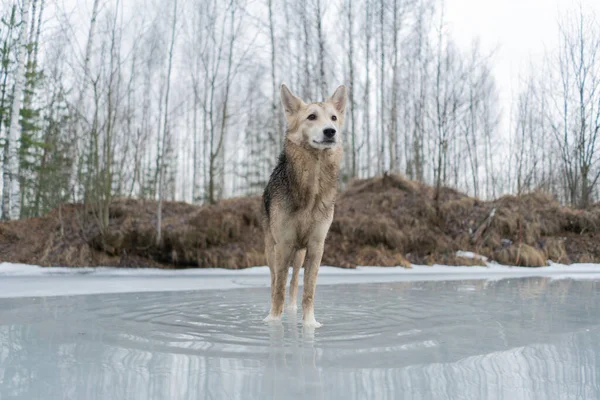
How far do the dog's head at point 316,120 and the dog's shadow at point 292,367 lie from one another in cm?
153

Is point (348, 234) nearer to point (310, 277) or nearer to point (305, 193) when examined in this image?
point (310, 277)

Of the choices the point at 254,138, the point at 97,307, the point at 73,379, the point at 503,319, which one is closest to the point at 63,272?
the point at 97,307

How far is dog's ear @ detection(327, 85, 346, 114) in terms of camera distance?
3780 millimetres

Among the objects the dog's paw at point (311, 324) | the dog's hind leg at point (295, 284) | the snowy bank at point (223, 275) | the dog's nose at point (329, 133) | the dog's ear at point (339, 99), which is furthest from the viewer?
the snowy bank at point (223, 275)

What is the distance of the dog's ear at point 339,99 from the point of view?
3780 millimetres

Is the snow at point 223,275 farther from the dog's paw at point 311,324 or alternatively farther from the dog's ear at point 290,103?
the dog's ear at point 290,103

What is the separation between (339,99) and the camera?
385 centimetres

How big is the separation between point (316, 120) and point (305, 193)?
642 millimetres

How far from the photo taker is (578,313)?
156 inches

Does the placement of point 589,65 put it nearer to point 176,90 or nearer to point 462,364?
point 462,364

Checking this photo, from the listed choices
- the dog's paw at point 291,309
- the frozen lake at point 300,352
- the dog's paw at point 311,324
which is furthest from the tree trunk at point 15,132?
the dog's paw at point 311,324

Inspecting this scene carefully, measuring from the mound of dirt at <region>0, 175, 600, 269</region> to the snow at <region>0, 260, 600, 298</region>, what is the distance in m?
0.47

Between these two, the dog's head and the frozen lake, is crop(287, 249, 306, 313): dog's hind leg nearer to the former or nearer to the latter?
the frozen lake

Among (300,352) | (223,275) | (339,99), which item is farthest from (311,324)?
(223,275)
